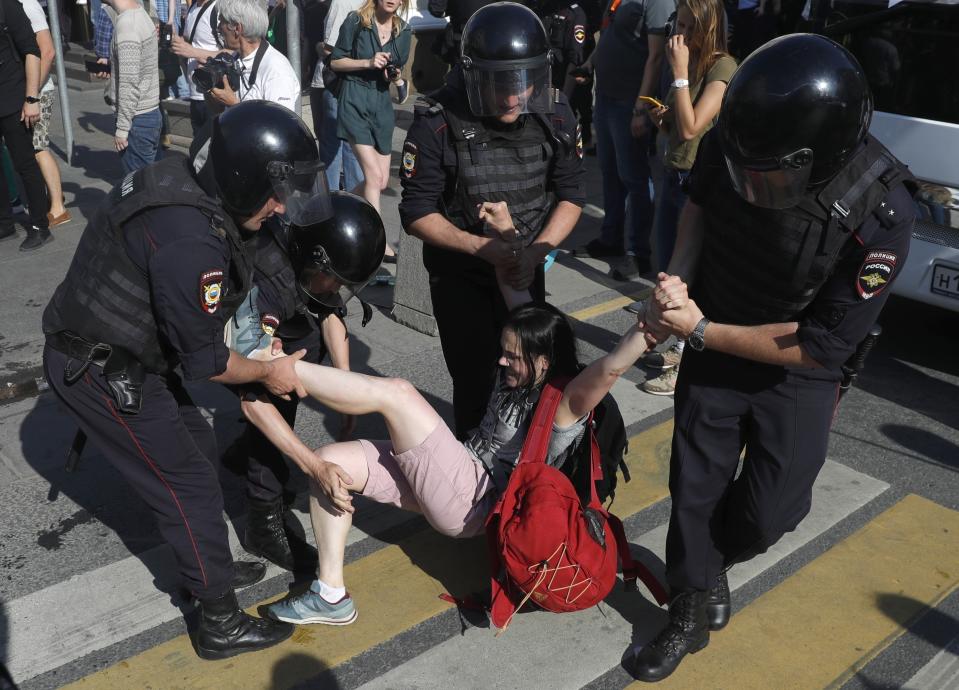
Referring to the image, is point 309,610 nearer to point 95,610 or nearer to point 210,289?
point 95,610

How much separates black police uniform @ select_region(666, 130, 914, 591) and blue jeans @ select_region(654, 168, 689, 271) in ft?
9.12

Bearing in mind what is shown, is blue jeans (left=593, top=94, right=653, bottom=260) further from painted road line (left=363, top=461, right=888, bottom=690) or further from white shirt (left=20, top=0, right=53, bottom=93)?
white shirt (left=20, top=0, right=53, bottom=93)

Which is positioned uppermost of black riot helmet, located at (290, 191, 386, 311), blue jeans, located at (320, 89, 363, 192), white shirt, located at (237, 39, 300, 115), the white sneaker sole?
black riot helmet, located at (290, 191, 386, 311)

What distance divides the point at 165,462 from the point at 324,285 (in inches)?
31.3

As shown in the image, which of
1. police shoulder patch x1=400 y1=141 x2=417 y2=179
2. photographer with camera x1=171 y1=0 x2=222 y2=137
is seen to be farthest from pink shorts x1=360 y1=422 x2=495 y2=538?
photographer with camera x1=171 y1=0 x2=222 y2=137

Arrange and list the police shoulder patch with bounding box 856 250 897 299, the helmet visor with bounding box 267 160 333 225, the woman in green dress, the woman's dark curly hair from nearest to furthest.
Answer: the police shoulder patch with bounding box 856 250 897 299
the helmet visor with bounding box 267 160 333 225
the woman's dark curly hair
the woman in green dress

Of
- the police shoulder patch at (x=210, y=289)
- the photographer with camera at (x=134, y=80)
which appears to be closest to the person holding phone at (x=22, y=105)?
the photographer with camera at (x=134, y=80)

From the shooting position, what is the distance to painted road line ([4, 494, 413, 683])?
3.37 meters

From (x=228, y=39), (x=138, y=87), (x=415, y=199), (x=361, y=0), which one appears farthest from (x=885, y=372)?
(x=138, y=87)

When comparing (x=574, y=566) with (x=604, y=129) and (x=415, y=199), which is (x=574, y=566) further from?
(x=604, y=129)

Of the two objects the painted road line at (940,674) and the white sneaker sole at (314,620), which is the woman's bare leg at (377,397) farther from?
the painted road line at (940,674)

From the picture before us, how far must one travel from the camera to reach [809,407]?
307 centimetres

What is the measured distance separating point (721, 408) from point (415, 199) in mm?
1519

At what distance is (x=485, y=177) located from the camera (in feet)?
12.8
